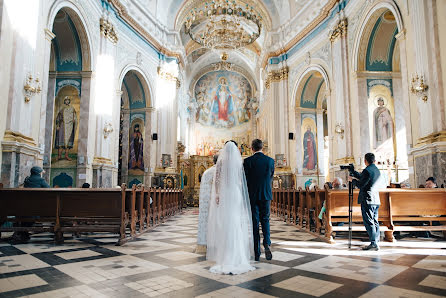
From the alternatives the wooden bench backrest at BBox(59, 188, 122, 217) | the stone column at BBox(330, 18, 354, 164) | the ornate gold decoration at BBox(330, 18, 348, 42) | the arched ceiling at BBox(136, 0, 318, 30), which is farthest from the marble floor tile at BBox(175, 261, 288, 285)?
the arched ceiling at BBox(136, 0, 318, 30)

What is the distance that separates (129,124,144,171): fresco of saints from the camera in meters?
17.2

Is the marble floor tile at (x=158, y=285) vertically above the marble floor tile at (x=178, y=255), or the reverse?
the marble floor tile at (x=158, y=285)

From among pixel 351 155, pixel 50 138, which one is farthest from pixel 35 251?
pixel 351 155

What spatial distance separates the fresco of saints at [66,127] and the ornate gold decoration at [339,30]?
34.2 feet

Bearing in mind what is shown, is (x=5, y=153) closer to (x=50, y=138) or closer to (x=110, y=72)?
(x=50, y=138)

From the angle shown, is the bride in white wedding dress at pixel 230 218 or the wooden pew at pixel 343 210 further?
the wooden pew at pixel 343 210

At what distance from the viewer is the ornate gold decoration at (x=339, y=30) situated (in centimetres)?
1247

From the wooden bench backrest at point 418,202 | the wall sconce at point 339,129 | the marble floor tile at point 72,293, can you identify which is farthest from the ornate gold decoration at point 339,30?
the marble floor tile at point 72,293

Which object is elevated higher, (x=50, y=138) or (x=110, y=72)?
(x=110, y=72)

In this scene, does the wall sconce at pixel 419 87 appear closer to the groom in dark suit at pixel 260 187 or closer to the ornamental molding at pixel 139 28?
the groom in dark suit at pixel 260 187

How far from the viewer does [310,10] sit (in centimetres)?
1542

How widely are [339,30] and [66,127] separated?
11.0 m

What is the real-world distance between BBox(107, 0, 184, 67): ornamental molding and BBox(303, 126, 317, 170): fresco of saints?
8.77 meters

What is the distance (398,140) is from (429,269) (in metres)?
8.58
